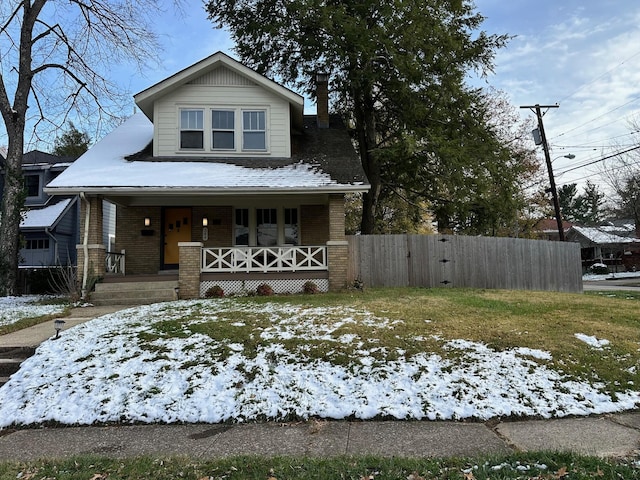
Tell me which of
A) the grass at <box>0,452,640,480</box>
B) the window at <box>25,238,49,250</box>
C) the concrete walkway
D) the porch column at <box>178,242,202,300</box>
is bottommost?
the concrete walkway

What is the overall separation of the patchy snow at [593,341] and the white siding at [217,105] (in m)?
10.1

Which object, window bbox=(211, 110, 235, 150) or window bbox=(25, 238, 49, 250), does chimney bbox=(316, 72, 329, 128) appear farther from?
window bbox=(25, 238, 49, 250)

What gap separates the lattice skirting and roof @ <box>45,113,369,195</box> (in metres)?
2.56

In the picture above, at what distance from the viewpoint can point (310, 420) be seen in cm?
457

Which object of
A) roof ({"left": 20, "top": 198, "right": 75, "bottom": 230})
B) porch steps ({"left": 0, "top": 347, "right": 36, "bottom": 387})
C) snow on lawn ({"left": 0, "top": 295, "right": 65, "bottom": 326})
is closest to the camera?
porch steps ({"left": 0, "top": 347, "right": 36, "bottom": 387})

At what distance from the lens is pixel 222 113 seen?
46.3ft

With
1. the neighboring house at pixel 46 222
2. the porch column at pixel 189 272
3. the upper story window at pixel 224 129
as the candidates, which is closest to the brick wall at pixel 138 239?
the upper story window at pixel 224 129

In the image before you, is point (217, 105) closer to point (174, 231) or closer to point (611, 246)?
point (174, 231)

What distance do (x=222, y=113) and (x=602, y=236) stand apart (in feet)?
134

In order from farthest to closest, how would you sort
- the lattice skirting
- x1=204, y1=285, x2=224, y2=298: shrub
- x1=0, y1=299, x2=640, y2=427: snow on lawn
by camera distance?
the lattice skirting < x1=204, y1=285, x2=224, y2=298: shrub < x1=0, y1=299, x2=640, y2=427: snow on lawn

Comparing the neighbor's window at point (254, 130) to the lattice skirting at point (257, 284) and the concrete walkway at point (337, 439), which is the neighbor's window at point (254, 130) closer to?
the lattice skirting at point (257, 284)

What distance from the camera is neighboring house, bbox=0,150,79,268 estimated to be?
836 inches

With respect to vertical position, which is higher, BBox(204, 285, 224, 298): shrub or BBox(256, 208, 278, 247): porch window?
BBox(256, 208, 278, 247): porch window

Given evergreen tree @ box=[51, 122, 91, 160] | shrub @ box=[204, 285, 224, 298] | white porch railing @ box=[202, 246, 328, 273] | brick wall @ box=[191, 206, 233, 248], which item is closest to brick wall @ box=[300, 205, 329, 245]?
white porch railing @ box=[202, 246, 328, 273]
